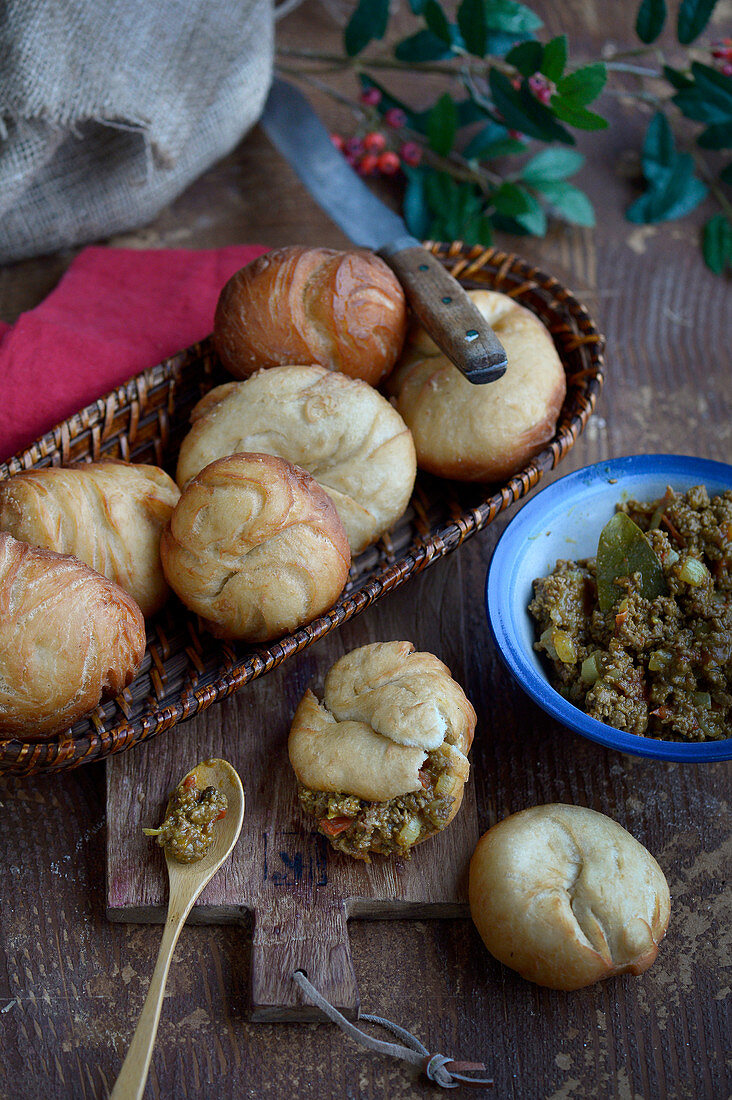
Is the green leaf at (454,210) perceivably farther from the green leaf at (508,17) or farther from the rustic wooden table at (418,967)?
the rustic wooden table at (418,967)

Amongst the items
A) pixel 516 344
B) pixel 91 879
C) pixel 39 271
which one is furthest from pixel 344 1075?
pixel 39 271

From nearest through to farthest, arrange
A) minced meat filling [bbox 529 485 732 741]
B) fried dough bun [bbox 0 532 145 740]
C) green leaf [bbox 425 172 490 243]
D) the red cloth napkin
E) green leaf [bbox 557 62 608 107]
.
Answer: fried dough bun [bbox 0 532 145 740], minced meat filling [bbox 529 485 732 741], the red cloth napkin, green leaf [bbox 557 62 608 107], green leaf [bbox 425 172 490 243]

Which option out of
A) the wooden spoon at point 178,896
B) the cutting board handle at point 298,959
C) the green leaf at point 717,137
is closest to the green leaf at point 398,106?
the green leaf at point 717,137

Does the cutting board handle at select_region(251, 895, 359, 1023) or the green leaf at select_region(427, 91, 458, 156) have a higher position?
the green leaf at select_region(427, 91, 458, 156)

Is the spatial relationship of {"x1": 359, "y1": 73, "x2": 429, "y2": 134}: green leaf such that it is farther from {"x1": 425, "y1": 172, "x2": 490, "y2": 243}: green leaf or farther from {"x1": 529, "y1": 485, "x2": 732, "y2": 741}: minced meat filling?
{"x1": 529, "y1": 485, "x2": 732, "y2": 741}: minced meat filling

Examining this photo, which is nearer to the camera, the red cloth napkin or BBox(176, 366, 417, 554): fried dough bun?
BBox(176, 366, 417, 554): fried dough bun

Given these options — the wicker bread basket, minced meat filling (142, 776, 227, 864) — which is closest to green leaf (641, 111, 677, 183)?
the wicker bread basket

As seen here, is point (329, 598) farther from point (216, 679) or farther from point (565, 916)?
point (565, 916)
